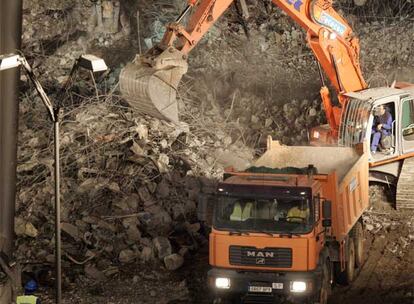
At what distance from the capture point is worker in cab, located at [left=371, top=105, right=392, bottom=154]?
2153cm

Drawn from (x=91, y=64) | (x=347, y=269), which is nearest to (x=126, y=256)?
(x=347, y=269)

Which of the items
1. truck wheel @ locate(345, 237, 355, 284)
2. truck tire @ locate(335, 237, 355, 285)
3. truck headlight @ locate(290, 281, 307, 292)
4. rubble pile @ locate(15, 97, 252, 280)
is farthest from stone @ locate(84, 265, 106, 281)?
truck headlight @ locate(290, 281, 307, 292)

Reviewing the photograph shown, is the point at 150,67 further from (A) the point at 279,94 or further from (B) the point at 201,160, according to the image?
(A) the point at 279,94

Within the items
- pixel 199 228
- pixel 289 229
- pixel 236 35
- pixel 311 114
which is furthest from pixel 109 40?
pixel 289 229

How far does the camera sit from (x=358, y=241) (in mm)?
18469

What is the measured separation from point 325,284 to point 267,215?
5.61 ft

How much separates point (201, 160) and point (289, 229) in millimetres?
7375

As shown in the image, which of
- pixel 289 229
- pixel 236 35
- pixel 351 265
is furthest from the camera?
pixel 236 35

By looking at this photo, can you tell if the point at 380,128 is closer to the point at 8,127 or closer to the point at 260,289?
the point at 260,289

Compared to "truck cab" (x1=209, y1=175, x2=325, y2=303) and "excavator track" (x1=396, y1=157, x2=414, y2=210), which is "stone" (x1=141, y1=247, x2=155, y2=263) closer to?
"truck cab" (x1=209, y1=175, x2=325, y2=303)

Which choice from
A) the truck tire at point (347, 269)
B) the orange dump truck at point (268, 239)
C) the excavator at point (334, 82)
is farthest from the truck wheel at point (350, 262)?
the excavator at point (334, 82)

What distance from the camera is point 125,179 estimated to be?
20.4 metres

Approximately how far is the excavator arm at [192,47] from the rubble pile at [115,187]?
0.89 m

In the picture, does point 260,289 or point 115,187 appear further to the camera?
point 115,187
